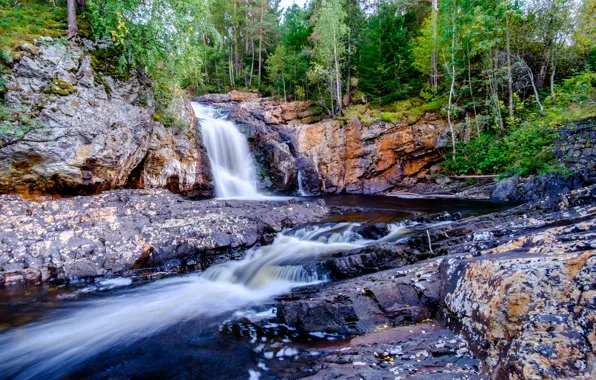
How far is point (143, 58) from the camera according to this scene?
38.6ft

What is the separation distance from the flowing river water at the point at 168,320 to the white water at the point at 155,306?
0.07 feet

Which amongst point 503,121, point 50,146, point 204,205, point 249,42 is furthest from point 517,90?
point 249,42

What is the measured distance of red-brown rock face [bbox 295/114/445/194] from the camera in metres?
19.1

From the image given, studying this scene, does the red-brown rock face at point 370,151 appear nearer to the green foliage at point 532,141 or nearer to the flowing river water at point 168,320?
the green foliage at point 532,141

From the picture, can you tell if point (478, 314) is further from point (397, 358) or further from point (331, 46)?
point (331, 46)

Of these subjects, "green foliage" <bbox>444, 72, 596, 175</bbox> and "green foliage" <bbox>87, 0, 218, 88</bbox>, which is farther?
"green foliage" <bbox>87, 0, 218, 88</bbox>

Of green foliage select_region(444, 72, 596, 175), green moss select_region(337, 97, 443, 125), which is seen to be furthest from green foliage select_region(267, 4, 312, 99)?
green foliage select_region(444, 72, 596, 175)

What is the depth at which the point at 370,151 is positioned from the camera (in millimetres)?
19594

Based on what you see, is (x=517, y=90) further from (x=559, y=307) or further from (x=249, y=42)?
(x=249, y=42)

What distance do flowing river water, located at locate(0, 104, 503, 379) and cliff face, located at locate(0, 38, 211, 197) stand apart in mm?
3983

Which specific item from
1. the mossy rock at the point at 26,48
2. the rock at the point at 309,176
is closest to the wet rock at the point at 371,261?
the mossy rock at the point at 26,48

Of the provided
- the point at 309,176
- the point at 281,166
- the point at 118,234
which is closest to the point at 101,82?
the point at 118,234

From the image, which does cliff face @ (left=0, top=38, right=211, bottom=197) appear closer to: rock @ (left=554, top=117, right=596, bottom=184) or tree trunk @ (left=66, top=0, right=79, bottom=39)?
tree trunk @ (left=66, top=0, right=79, bottom=39)

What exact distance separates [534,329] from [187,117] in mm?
17651
